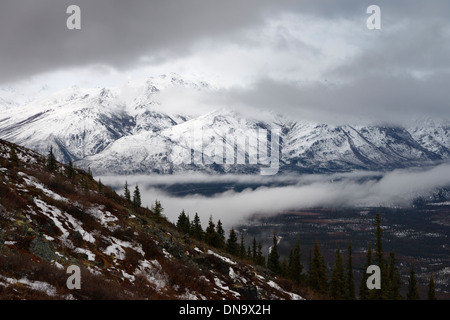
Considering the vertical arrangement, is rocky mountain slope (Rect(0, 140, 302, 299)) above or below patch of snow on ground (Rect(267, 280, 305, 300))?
above

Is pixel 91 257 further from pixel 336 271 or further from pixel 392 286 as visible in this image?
pixel 392 286

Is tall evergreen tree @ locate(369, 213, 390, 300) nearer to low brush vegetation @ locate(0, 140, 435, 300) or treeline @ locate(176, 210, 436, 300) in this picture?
treeline @ locate(176, 210, 436, 300)

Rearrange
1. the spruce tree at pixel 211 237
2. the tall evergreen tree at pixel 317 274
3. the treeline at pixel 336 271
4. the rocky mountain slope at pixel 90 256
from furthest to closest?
the spruce tree at pixel 211 237
the tall evergreen tree at pixel 317 274
the treeline at pixel 336 271
the rocky mountain slope at pixel 90 256

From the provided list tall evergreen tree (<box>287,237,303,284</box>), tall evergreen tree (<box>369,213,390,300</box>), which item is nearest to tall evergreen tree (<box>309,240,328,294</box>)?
tall evergreen tree (<box>287,237,303,284</box>)

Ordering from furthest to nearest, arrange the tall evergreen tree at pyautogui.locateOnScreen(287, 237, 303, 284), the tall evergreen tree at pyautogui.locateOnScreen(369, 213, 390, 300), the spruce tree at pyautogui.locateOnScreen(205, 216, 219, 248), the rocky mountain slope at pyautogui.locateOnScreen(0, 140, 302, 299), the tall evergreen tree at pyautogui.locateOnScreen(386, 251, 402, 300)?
the spruce tree at pyautogui.locateOnScreen(205, 216, 219, 248)
the tall evergreen tree at pyautogui.locateOnScreen(287, 237, 303, 284)
the tall evergreen tree at pyautogui.locateOnScreen(386, 251, 402, 300)
the tall evergreen tree at pyautogui.locateOnScreen(369, 213, 390, 300)
the rocky mountain slope at pyautogui.locateOnScreen(0, 140, 302, 299)

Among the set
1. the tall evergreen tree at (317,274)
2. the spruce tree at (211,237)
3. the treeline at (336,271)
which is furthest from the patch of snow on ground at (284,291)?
the spruce tree at (211,237)

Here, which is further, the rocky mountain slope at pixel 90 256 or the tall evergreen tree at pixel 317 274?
the tall evergreen tree at pixel 317 274

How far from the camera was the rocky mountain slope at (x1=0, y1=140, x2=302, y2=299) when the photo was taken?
17.4 m

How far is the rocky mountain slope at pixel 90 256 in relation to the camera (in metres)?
17.4

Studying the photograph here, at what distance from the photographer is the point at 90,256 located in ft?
83.6

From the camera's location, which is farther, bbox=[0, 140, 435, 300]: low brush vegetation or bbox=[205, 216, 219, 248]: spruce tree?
bbox=[205, 216, 219, 248]: spruce tree

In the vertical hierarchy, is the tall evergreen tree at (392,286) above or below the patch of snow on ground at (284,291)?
below

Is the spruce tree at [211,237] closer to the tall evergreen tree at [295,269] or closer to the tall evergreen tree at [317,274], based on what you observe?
the tall evergreen tree at [295,269]
